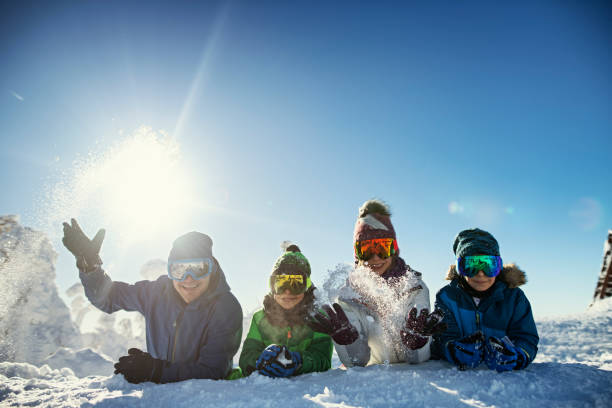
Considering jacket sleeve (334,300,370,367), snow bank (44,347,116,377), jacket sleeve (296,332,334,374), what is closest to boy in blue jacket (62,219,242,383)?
jacket sleeve (296,332,334,374)

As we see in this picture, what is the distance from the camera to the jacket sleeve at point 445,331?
2613 mm

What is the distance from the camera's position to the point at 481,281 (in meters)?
2.54

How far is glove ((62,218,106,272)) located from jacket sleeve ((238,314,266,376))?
1818 millimetres

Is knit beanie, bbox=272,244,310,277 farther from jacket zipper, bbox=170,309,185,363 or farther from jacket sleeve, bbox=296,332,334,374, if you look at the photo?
jacket zipper, bbox=170,309,185,363

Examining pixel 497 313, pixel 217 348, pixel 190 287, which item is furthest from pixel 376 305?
pixel 190 287

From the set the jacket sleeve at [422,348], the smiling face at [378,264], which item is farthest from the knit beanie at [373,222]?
the jacket sleeve at [422,348]

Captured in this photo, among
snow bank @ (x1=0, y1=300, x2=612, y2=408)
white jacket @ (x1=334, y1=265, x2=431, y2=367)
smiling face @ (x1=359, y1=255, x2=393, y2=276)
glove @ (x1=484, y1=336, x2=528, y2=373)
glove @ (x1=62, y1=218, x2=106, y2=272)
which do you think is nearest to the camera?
snow bank @ (x1=0, y1=300, x2=612, y2=408)

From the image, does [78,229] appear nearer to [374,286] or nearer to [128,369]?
[128,369]

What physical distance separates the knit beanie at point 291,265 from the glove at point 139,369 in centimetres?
122

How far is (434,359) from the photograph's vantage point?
2865 millimetres

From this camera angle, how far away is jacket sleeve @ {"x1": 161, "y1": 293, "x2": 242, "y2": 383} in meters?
2.24

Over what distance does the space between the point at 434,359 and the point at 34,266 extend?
26812 mm

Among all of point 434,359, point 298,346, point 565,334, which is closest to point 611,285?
point 565,334

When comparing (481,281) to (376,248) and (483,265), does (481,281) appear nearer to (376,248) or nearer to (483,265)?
(483,265)
